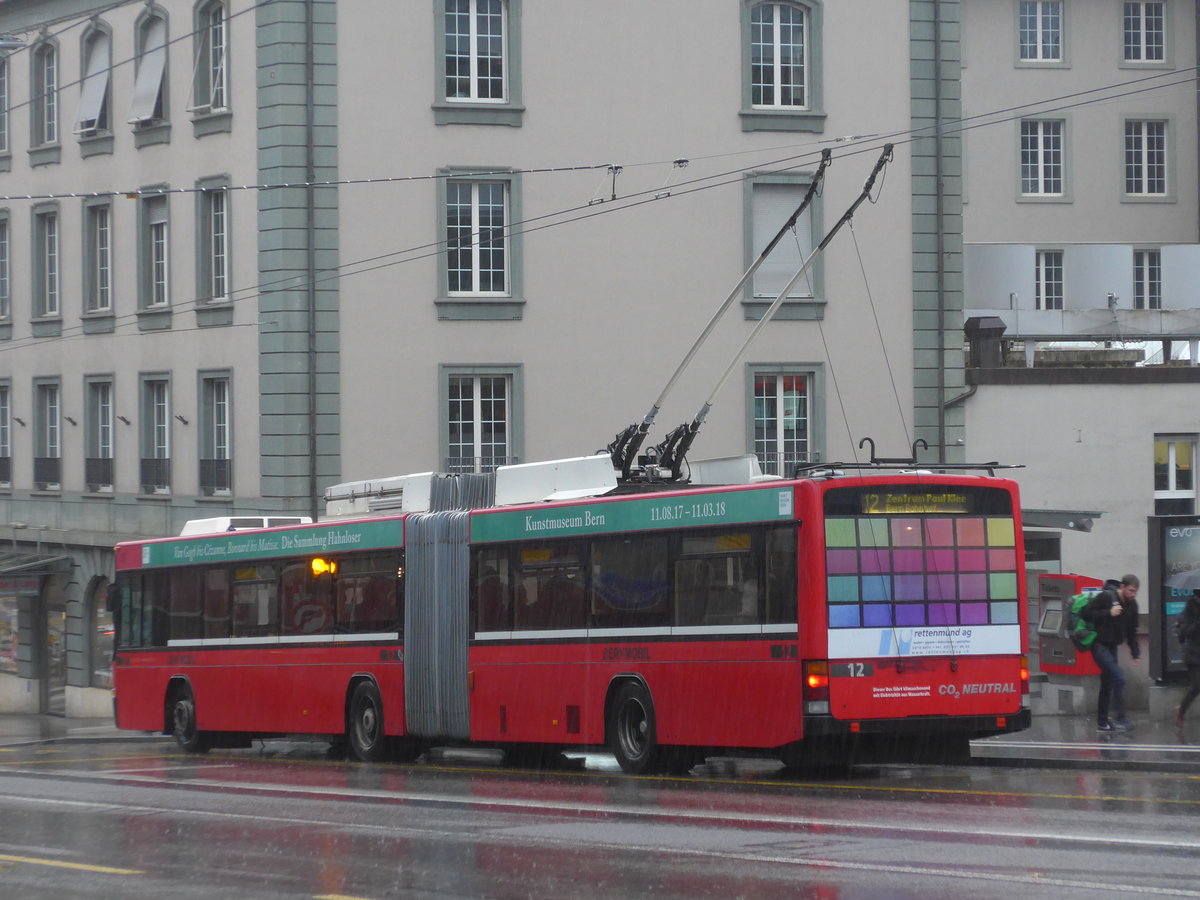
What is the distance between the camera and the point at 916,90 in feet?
108

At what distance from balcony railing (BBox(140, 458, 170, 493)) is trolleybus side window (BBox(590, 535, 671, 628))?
→ 18.3 meters

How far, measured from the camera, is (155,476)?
34938 mm

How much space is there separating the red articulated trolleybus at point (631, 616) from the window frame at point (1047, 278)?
26.4 m

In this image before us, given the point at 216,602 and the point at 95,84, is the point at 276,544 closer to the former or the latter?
the point at 216,602

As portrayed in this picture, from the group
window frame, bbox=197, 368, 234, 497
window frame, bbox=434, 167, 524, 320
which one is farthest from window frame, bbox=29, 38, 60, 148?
window frame, bbox=434, 167, 524, 320

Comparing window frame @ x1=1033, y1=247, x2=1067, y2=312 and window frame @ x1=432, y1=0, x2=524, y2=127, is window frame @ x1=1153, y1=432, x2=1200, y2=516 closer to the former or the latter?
window frame @ x1=1033, y1=247, x2=1067, y2=312

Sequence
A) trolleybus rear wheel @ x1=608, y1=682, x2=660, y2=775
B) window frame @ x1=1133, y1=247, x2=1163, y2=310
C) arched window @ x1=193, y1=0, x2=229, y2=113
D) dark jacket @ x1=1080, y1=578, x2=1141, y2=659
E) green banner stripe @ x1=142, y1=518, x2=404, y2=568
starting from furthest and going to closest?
window frame @ x1=1133, y1=247, x2=1163, y2=310 → arched window @ x1=193, y1=0, x2=229, y2=113 → green banner stripe @ x1=142, y1=518, x2=404, y2=568 → dark jacket @ x1=1080, y1=578, x2=1141, y2=659 → trolleybus rear wheel @ x1=608, y1=682, x2=660, y2=775

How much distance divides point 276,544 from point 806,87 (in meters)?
14.4

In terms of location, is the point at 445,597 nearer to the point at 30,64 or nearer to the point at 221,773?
the point at 221,773

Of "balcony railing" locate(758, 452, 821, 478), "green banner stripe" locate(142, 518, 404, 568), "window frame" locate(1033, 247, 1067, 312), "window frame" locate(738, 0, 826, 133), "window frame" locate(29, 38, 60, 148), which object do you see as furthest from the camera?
"window frame" locate(1033, 247, 1067, 312)

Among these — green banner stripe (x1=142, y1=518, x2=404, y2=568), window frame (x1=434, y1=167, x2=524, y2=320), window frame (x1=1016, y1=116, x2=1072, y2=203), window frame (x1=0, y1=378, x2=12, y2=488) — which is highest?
window frame (x1=1016, y1=116, x2=1072, y2=203)

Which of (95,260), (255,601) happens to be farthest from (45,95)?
(255,601)

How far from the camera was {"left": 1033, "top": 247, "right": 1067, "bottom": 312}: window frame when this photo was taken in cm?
4522

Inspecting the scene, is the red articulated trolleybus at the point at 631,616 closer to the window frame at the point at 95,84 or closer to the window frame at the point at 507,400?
the window frame at the point at 507,400
